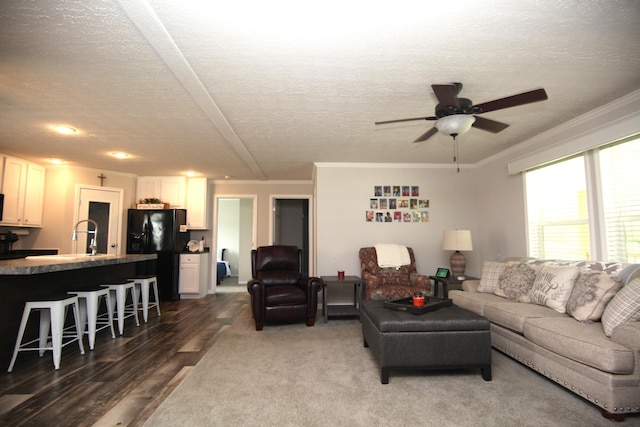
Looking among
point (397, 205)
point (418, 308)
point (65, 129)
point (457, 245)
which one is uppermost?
point (65, 129)

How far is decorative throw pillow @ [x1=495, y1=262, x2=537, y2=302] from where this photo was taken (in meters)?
3.13

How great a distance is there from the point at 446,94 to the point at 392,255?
2837 mm

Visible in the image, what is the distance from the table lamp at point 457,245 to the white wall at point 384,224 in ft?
2.17

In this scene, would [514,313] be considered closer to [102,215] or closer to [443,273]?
[443,273]

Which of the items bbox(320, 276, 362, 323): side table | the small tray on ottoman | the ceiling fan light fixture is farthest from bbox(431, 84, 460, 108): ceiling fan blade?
bbox(320, 276, 362, 323): side table

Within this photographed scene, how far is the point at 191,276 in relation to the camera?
595 centimetres

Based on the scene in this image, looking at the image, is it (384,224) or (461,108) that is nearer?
(461,108)

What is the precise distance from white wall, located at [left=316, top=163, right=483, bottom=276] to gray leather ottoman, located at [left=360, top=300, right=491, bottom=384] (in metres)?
→ 2.60

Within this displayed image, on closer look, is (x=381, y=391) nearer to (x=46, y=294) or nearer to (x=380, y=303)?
(x=380, y=303)

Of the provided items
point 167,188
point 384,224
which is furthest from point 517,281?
point 167,188

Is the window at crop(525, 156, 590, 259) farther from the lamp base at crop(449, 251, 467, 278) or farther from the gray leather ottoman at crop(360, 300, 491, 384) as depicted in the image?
the gray leather ottoman at crop(360, 300, 491, 384)

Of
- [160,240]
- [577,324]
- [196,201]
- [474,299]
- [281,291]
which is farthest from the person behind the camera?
[196,201]

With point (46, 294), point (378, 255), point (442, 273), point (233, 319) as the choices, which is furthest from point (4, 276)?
point (442, 273)

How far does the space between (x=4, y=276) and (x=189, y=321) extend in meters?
2.11
